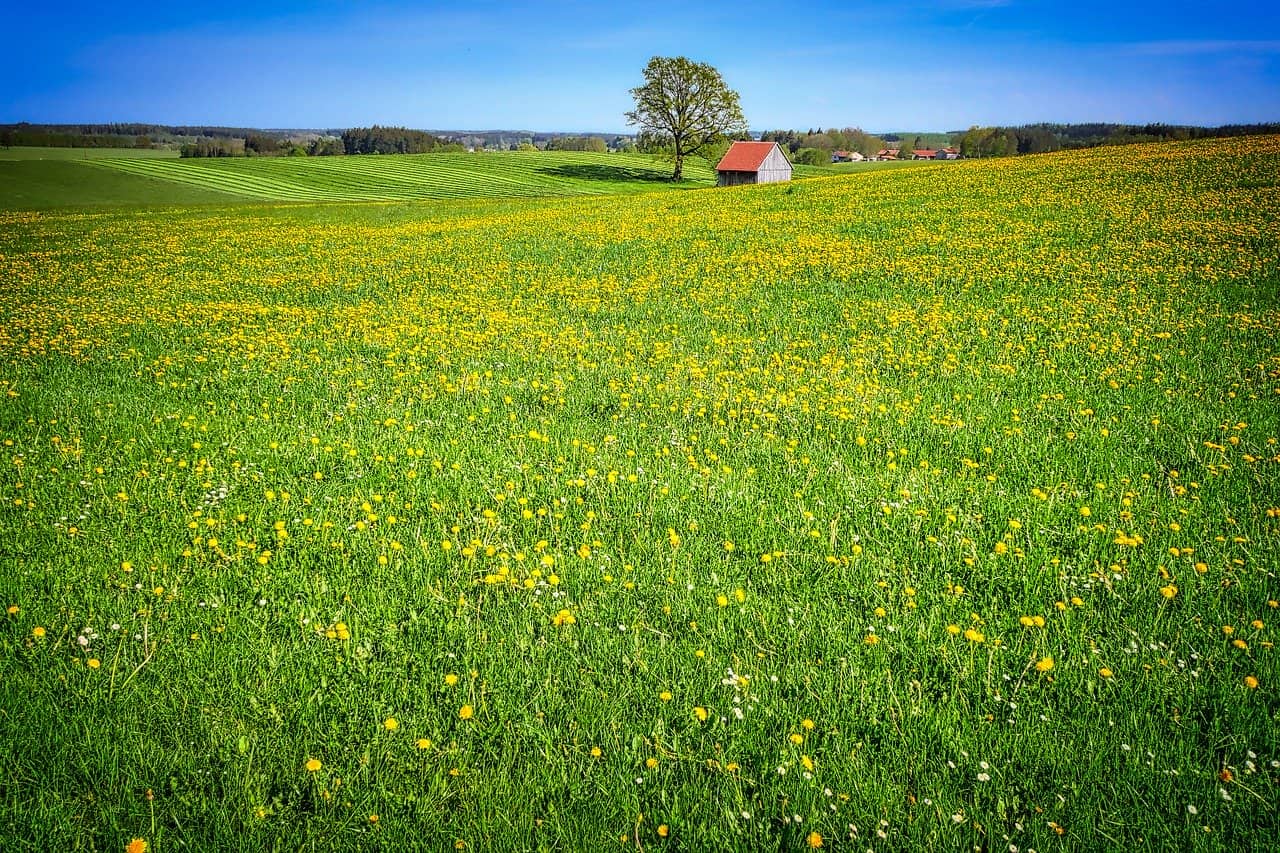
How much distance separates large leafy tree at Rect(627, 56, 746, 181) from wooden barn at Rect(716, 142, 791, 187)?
182cm

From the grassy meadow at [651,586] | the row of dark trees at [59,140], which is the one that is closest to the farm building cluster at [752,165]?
the grassy meadow at [651,586]

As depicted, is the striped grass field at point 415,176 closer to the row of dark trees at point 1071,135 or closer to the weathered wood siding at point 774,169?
the weathered wood siding at point 774,169

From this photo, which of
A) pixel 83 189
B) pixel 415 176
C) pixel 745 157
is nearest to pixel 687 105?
pixel 745 157

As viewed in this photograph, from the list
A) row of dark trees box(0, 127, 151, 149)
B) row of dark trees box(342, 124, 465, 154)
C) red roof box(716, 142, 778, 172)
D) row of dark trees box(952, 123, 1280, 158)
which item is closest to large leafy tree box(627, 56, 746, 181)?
red roof box(716, 142, 778, 172)

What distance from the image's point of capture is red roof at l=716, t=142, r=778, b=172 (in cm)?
6299

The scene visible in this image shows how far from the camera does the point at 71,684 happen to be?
11.0 feet

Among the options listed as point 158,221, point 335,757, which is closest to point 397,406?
point 335,757

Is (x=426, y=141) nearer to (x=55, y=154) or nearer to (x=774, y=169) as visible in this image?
(x=55, y=154)

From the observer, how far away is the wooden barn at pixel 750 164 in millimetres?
62969

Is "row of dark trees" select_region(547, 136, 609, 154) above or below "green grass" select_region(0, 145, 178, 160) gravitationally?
above

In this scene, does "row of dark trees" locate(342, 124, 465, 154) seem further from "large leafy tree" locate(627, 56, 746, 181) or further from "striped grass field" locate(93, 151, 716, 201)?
"large leafy tree" locate(627, 56, 746, 181)

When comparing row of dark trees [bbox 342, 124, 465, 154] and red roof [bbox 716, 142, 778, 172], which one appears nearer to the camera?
red roof [bbox 716, 142, 778, 172]

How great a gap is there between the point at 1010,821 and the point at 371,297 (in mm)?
14011

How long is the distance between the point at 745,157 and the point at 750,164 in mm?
1529
